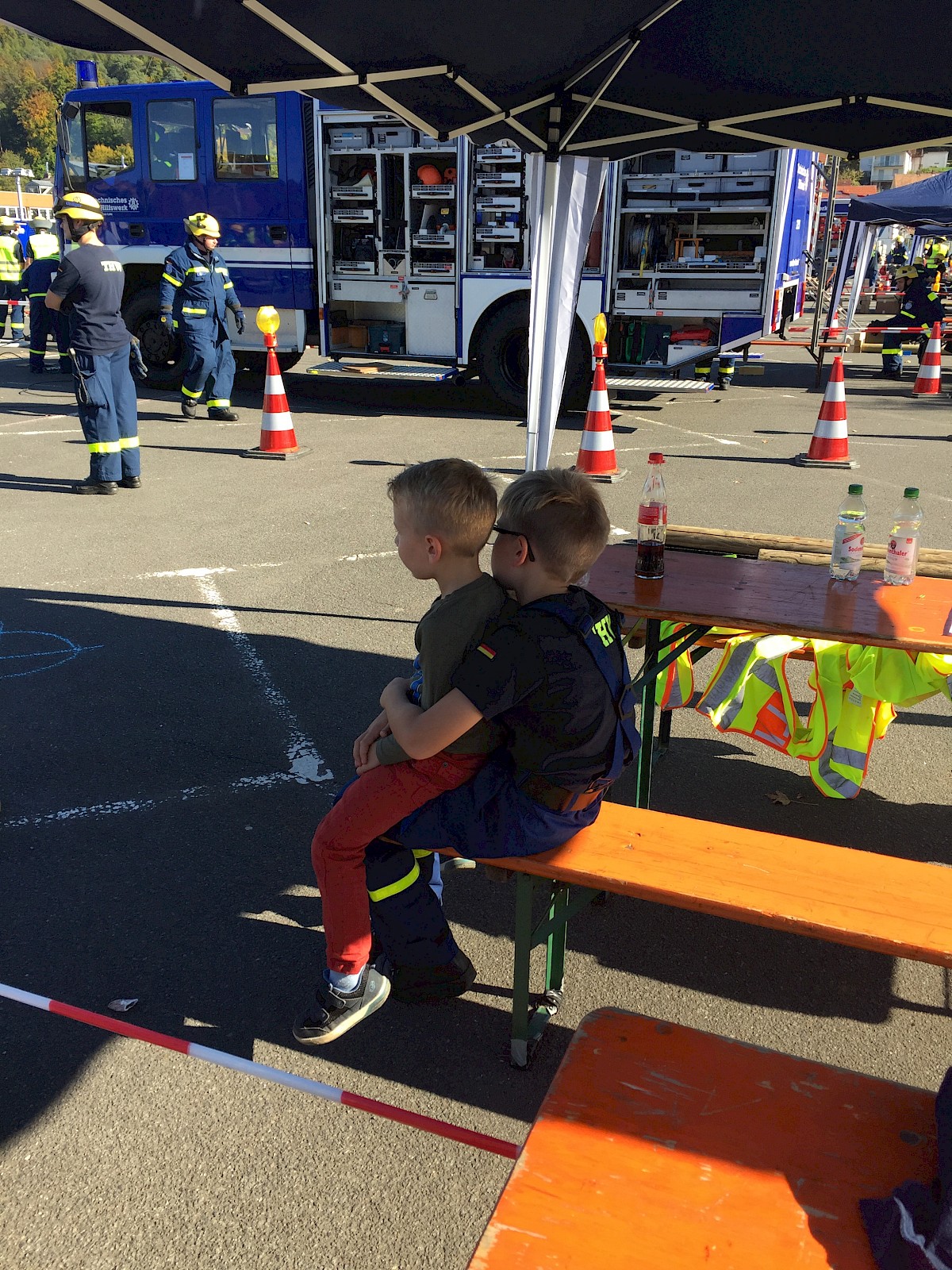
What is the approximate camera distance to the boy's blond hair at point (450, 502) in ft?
7.75

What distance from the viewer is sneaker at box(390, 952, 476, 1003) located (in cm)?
277

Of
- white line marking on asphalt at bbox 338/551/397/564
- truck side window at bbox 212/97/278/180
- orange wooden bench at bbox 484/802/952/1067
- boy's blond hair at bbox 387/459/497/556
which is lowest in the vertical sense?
white line marking on asphalt at bbox 338/551/397/564

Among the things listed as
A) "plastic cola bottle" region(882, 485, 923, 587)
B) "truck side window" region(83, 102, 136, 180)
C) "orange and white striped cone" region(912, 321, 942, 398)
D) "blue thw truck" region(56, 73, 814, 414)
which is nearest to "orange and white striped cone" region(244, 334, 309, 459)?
"blue thw truck" region(56, 73, 814, 414)

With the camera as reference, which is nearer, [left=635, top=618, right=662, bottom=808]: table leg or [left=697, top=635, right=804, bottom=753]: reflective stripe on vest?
[left=635, top=618, right=662, bottom=808]: table leg

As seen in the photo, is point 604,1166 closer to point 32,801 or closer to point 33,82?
point 32,801

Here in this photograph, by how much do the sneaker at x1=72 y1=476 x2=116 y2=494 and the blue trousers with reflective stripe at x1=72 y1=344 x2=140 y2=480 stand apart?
4 centimetres

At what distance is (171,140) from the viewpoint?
12.3 meters

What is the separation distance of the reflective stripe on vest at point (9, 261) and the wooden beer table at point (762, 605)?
17.8 meters

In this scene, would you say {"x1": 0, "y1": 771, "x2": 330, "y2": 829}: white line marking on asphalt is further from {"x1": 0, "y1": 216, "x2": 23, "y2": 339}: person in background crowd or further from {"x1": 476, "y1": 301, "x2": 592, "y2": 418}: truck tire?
{"x1": 0, "y1": 216, "x2": 23, "y2": 339}: person in background crowd

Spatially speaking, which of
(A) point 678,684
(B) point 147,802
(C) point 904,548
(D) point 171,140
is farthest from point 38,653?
(D) point 171,140

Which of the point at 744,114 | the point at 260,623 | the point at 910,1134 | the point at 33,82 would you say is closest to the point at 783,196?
the point at 744,114

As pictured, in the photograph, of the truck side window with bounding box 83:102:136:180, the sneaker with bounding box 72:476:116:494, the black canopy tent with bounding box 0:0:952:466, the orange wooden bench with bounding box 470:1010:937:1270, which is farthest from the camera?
the truck side window with bounding box 83:102:136:180

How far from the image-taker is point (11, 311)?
19.8 meters

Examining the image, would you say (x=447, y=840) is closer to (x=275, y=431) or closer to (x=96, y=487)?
(x=96, y=487)
